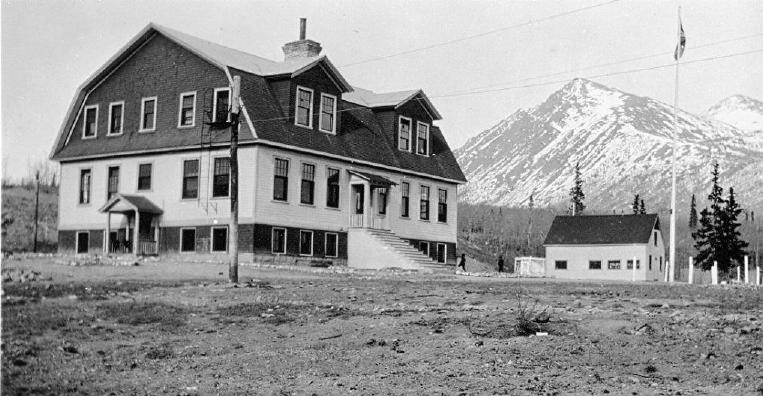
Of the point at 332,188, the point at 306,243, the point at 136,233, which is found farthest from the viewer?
the point at 332,188

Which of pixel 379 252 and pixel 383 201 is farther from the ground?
pixel 383 201

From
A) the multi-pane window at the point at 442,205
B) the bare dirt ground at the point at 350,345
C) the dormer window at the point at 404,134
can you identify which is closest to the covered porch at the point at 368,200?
the dormer window at the point at 404,134

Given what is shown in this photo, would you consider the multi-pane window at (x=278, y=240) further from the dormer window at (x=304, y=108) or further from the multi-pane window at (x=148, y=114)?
the multi-pane window at (x=148, y=114)

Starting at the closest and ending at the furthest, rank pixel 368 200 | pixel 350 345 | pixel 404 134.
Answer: pixel 350 345 < pixel 368 200 < pixel 404 134

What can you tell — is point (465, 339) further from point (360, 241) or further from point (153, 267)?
point (360, 241)

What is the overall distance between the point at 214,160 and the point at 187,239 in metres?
3.25

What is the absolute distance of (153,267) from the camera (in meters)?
27.8

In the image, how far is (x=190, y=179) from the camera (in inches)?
1474

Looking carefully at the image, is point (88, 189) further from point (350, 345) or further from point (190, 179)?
point (350, 345)

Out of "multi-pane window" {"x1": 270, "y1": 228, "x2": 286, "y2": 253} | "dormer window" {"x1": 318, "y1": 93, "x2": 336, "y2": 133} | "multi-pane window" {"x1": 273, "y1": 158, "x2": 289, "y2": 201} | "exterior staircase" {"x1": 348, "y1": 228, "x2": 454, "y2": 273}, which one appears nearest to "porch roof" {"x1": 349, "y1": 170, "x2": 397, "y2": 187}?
"exterior staircase" {"x1": 348, "y1": 228, "x2": 454, "y2": 273}

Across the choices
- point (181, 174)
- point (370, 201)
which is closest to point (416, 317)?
point (181, 174)

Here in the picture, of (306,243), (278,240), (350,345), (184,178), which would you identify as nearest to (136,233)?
(184,178)

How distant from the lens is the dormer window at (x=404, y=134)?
44.4 m

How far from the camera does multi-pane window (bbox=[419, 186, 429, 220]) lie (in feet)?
152
